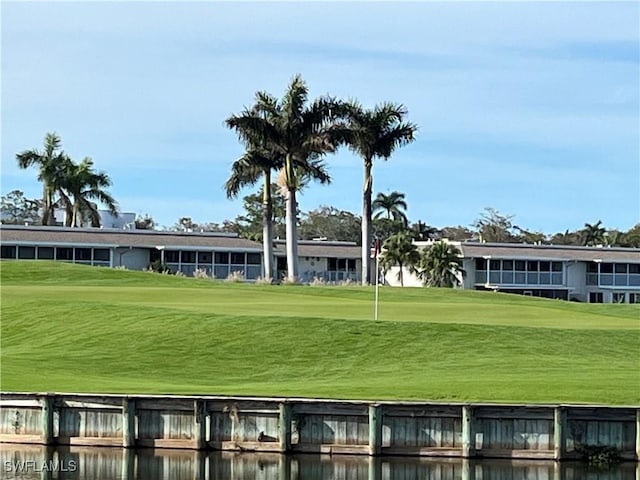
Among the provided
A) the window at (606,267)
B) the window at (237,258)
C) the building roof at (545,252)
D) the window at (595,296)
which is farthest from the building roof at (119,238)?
the window at (606,267)

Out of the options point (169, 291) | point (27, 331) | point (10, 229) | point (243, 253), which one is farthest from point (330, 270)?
point (27, 331)

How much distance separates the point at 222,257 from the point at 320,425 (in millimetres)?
69394

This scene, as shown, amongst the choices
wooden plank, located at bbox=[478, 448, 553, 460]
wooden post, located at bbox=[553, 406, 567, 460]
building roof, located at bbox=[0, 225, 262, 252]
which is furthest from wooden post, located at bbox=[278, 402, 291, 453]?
building roof, located at bbox=[0, 225, 262, 252]

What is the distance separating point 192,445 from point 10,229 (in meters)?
62.9

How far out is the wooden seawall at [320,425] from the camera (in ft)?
87.6

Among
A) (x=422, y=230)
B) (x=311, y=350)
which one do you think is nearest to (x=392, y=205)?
(x=422, y=230)

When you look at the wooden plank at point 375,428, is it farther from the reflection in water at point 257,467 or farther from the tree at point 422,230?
the tree at point 422,230

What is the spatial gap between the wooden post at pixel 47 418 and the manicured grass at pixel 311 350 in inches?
69.7

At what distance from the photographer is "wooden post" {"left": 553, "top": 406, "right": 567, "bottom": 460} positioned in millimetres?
26453

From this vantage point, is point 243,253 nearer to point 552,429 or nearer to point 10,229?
point 10,229

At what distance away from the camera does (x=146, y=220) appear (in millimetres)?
151000

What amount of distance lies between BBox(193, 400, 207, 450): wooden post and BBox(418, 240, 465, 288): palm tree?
6794 cm

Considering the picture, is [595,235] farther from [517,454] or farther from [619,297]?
[517,454]

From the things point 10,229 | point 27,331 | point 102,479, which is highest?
point 10,229
